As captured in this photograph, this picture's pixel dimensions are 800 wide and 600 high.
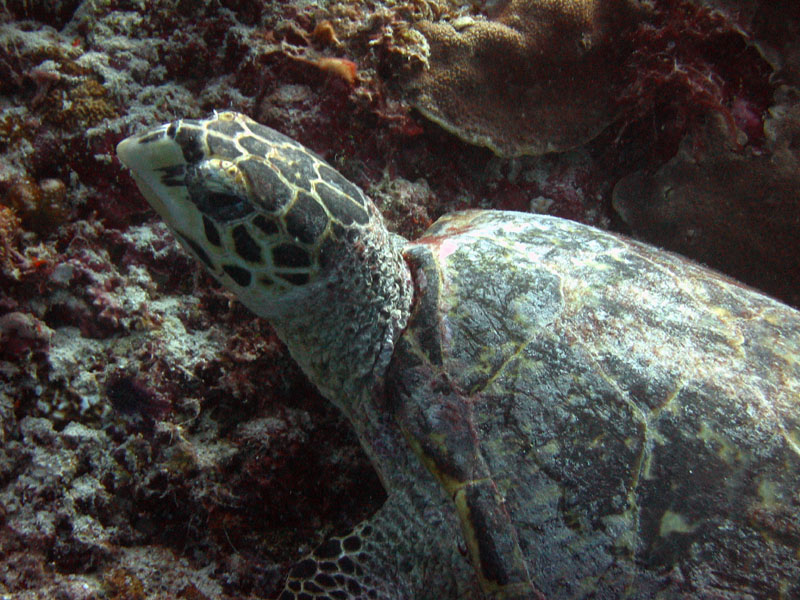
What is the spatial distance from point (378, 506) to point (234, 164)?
1719 mm

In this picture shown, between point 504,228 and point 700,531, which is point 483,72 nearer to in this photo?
point 504,228

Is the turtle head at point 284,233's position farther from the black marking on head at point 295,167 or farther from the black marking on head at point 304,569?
the black marking on head at point 304,569

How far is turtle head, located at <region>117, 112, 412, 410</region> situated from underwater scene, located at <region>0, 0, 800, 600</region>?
13 mm

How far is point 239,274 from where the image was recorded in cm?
176

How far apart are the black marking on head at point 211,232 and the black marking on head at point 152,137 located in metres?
0.35

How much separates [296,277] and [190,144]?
654mm

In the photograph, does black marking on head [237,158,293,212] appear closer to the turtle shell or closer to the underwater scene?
the underwater scene

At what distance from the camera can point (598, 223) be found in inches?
125

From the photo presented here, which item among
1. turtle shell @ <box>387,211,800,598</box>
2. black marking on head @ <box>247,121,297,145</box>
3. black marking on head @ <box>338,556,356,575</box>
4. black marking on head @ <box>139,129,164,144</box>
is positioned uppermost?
black marking on head @ <box>247,121,297,145</box>

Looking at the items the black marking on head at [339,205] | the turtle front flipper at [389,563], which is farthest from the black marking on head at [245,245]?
the turtle front flipper at [389,563]

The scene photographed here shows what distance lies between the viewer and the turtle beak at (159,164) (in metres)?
1.61

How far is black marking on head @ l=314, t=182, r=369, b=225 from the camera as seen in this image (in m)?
1.78

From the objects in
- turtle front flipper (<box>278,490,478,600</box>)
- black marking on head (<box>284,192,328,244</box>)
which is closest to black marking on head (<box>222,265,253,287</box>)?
black marking on head (<box>284,192,328,244</box>)

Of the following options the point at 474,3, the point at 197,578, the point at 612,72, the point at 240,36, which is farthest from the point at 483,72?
the point at 197,578
